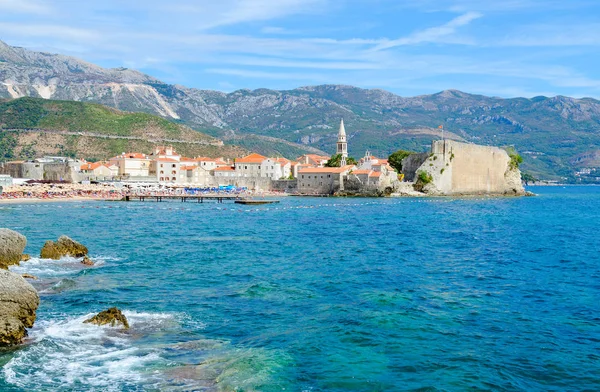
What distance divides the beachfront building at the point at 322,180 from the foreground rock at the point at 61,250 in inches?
2174

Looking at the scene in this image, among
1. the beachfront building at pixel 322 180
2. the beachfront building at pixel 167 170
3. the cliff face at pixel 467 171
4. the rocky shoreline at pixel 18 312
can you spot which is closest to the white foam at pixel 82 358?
the rocky shoreline at pixel 18 312

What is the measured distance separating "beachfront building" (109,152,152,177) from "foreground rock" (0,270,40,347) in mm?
75156

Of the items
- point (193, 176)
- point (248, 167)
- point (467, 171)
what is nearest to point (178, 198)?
point (193, 176)

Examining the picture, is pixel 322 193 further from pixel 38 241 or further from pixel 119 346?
pixel 119 346

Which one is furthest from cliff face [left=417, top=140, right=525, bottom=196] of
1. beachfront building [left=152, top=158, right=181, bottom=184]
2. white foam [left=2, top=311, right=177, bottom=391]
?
white foam [left=2, top=311, right=177, bottom=391]

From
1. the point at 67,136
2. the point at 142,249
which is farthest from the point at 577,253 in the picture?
the point at 67,136

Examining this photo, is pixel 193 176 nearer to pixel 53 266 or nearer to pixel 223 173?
pixel 223 173

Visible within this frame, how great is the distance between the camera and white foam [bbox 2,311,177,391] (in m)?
9.60

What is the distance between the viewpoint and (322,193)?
77438 mm

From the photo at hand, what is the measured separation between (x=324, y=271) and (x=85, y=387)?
11.4 m

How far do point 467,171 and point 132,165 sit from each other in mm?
49371

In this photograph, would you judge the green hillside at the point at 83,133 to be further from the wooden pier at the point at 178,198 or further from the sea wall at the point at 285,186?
the wooden pier at the point at 178,198

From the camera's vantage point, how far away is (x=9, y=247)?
18.2 meters

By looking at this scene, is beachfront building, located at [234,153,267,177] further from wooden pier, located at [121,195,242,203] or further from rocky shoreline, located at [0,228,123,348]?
rocky shoreline, located at [0,228,123,348]
